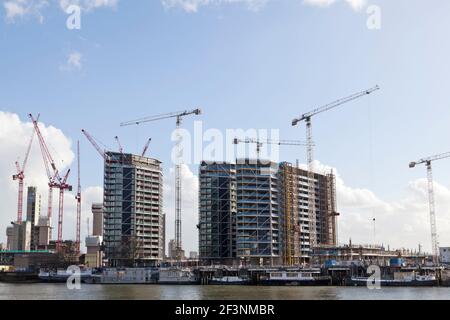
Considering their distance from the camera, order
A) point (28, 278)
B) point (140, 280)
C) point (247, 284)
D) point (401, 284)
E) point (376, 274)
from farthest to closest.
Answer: point (28, 278) < point (140, 280) < point (247, 284) < point (376, 274) < point (401, 284)

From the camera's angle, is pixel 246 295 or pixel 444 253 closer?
pixel 246 295

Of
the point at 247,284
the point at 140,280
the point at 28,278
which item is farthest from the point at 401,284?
the point at 28,278

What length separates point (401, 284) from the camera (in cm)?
12962

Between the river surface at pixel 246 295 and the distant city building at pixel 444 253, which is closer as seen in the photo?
the river surface at pixel 246 295

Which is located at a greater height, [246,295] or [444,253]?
[444,253]

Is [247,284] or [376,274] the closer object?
[376,274]

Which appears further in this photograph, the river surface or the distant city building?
the distant city building

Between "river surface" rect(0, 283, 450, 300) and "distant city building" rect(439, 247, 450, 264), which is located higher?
"distant city building" rect(439, 247, 450, 264)

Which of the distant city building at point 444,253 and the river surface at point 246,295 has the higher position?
the distant city building at point 444,253

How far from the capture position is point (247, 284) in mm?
152125
